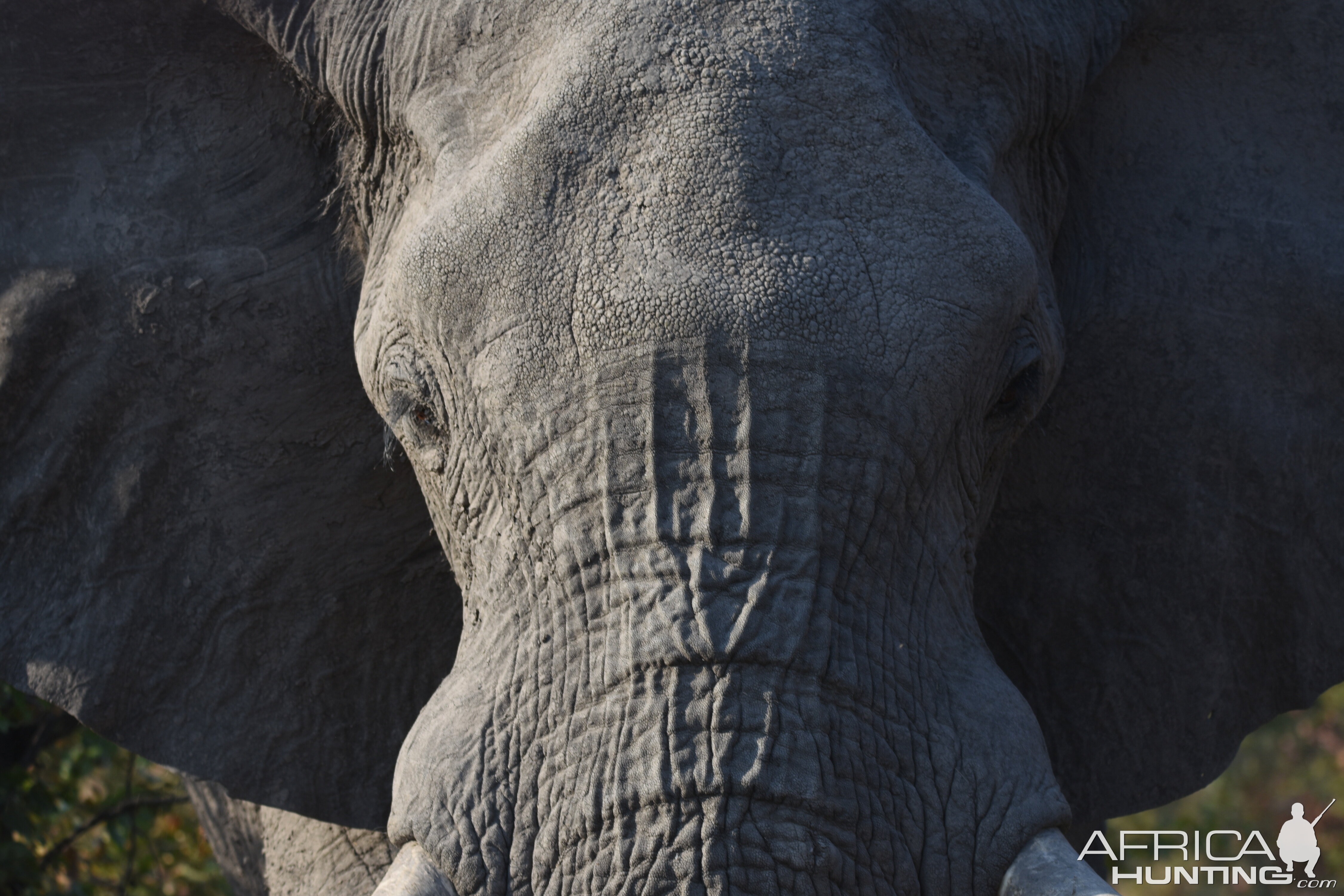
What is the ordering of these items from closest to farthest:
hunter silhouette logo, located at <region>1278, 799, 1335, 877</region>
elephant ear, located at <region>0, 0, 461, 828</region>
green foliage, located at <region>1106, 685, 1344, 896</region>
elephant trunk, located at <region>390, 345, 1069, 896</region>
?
elephant trunk, located at <region>390, 345, 1069, 896</region> → elephant ear, located at <region>0, 0, 461, 828</region> → hunter silhouette logo, located at <region>1278, 799, 1335, 877</region> → green foliage, located at <region>1106, 685, 1344, 896</region>

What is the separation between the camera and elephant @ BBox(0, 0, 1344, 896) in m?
1.99

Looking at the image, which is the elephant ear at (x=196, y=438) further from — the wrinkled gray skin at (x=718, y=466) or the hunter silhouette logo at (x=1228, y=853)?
the hunter silhouette logo at (x=1228, y=853)

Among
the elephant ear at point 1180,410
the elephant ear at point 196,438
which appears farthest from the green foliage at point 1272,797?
the elephant ear at point 196,438

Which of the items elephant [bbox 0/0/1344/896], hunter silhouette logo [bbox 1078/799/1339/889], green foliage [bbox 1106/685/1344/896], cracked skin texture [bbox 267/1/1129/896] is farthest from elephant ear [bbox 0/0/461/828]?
green foliage [bbox 1106/685/1344/896]

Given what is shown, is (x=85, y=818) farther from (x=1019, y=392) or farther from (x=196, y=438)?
(x=1019, y=392)

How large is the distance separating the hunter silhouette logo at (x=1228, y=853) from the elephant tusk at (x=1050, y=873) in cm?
3

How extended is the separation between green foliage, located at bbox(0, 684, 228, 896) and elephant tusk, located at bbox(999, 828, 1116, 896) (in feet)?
7.92

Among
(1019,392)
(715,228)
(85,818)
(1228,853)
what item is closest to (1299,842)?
(1019,392)

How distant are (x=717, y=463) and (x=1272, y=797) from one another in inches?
315

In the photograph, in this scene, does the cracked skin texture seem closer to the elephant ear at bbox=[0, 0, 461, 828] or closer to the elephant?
the elephant

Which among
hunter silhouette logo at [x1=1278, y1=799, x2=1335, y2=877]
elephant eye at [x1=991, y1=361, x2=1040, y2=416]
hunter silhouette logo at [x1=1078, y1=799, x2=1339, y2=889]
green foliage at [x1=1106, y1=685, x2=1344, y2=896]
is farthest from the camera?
green foliage at [x1=1106, y1=685, x2=1344, y2=896]

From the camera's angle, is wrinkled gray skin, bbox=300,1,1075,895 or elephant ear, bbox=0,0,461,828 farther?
elephant ear, bbox=0,0,461,828

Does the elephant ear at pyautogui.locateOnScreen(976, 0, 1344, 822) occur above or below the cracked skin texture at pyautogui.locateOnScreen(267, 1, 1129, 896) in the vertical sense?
below

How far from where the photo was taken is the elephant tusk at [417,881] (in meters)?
2.04
